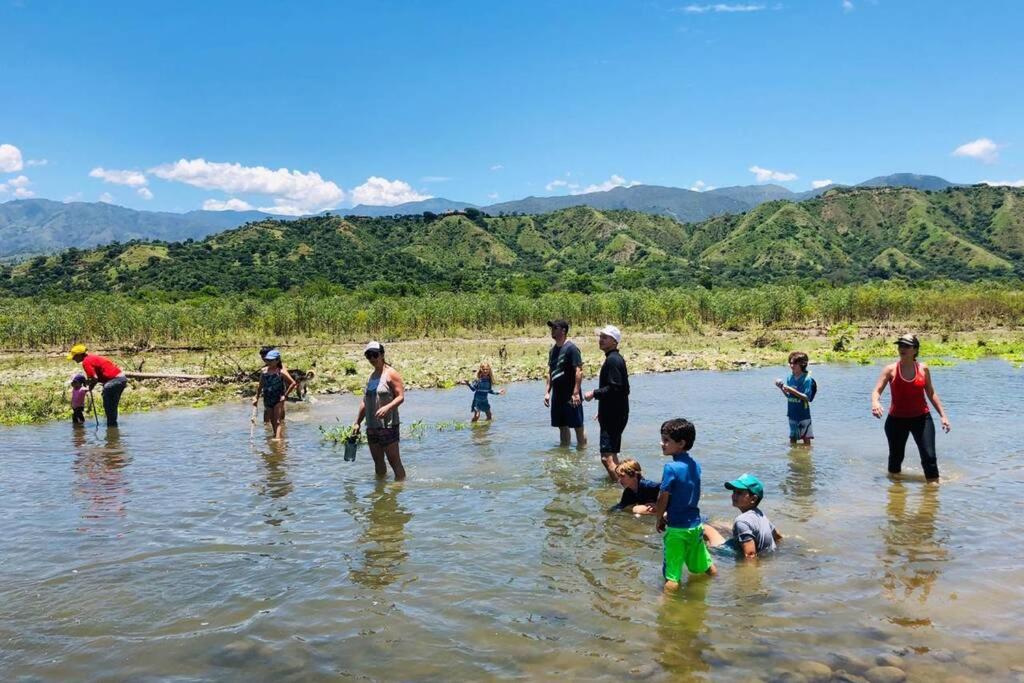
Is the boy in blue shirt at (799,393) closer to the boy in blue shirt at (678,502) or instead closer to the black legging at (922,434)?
the black legging at (922,434)

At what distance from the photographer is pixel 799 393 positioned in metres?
10.8

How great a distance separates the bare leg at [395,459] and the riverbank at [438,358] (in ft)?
35.7

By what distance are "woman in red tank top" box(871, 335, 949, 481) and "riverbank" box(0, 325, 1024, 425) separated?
14827 millimetres

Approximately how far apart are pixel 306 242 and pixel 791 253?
274 feet

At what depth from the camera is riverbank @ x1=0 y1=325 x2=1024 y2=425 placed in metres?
20.2

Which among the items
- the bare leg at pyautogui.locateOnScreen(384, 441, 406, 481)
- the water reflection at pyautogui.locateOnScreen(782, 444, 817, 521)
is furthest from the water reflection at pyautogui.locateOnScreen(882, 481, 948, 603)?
the bare leg at pyautogui.locateOnScreen(384, 441, 406, 481)

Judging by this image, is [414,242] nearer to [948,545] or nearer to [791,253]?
[791,253]

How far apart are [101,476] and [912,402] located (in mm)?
10956

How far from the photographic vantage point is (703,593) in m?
5.95

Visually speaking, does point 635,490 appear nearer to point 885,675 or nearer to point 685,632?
point 685,632

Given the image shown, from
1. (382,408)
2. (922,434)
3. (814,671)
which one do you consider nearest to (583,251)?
(922,434)

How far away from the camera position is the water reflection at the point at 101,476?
350 inches

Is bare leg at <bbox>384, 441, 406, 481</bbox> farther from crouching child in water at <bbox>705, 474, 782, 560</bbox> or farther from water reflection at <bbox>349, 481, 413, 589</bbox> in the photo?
crouching child in water at <bbox>705, 474, 782, 560</bbox>

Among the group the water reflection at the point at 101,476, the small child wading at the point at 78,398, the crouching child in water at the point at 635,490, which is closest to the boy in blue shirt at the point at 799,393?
the crouching child in water at the point at 635,490
